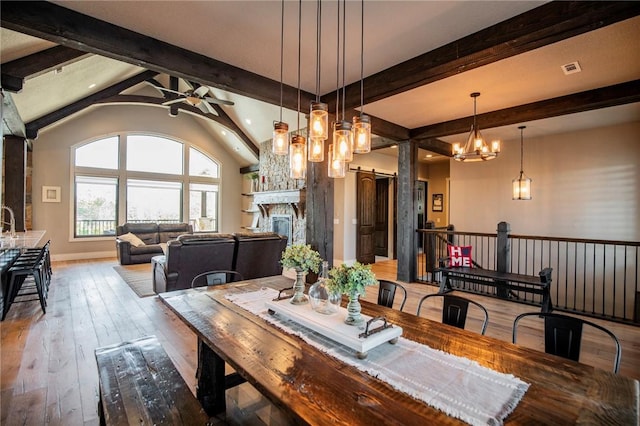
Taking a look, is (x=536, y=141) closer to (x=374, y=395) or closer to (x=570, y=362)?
(x=570, y=362)

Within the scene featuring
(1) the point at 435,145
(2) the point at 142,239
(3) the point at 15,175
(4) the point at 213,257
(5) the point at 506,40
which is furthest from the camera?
(2) the point at 142,239

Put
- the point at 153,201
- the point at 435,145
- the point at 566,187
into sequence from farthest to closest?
the point at 153,201, the point at 435,145, the point at 566,187

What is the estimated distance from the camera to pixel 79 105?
7.04 metres

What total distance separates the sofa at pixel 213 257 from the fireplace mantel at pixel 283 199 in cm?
219

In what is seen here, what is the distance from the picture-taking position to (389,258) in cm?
855

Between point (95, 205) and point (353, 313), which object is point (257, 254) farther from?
point (95, 205)

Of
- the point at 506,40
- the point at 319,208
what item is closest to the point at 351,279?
the point at 506,40

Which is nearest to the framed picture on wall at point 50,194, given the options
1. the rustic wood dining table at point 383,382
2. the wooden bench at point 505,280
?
the rustic wood dining table at point 383,382

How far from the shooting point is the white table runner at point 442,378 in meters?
1.05

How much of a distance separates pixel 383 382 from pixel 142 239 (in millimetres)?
8595

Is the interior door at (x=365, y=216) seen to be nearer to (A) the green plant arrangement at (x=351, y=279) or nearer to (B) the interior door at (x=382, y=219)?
(B) the interior door at (x=382, y=219)

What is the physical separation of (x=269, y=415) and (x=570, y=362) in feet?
5.77

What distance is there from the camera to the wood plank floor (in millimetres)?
2115

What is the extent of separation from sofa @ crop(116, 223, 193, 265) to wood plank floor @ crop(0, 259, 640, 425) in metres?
1.84
